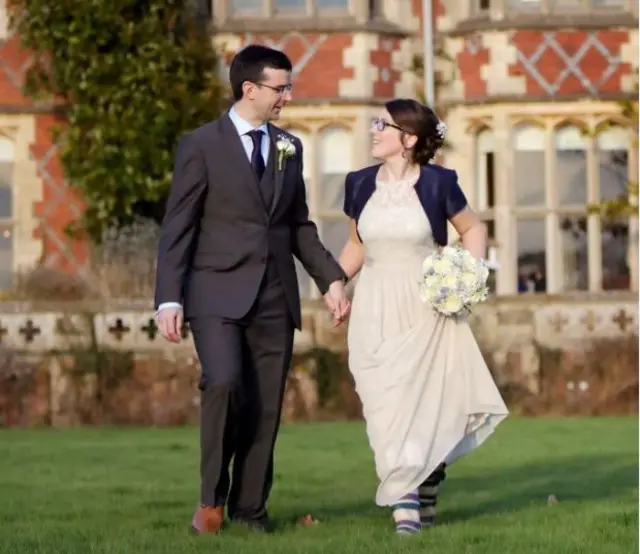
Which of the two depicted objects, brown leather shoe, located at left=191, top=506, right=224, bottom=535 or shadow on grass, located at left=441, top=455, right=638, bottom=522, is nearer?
brown leather shoe, located at left=191, top=506, right=224, bottom=535

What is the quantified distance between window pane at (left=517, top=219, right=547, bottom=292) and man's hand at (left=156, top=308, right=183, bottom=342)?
12113 mm

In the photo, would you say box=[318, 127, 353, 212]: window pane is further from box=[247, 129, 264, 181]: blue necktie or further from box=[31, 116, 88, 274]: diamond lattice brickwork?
box=[247, 129, 264, 181]: blue necktie

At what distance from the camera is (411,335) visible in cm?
845

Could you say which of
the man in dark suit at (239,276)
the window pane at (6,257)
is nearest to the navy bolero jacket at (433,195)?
the man in dark suit at (239,276)

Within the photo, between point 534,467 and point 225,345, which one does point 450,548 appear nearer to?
point 225,345

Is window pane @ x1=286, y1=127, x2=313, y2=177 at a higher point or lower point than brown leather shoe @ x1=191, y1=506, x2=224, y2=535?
higher

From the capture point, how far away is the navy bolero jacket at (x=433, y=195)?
857cm

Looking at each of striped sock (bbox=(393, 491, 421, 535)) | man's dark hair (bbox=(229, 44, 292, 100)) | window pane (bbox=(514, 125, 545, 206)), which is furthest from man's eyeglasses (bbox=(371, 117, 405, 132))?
window pane (bbox=(514, 125, 545, 206))

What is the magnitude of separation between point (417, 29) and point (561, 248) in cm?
257

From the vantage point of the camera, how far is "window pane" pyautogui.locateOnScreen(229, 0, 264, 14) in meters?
19.8

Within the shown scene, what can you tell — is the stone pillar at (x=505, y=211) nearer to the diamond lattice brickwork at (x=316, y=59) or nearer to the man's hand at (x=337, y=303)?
the diamond lattice brickwork at (x=316, y=59)

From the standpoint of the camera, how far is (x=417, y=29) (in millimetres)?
20062

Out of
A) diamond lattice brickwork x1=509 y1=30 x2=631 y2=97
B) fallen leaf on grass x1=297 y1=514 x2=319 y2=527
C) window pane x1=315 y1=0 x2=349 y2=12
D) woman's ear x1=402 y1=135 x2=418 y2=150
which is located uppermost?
window pane x1=315 y1=0 x2=349 y2=12

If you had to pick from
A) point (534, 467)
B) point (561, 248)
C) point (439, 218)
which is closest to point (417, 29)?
point (561, 248)
